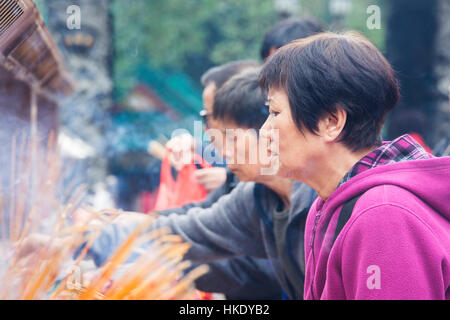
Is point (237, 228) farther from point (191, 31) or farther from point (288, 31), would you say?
point (191, 31)

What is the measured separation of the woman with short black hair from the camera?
0.84 meters

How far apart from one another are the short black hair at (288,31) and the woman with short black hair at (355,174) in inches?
42.4

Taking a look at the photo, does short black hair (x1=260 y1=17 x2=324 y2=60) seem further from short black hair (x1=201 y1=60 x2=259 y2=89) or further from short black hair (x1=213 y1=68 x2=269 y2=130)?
short black hair (x1=213 y1=68 x2=269 y2=130)

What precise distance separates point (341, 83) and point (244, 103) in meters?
0.71

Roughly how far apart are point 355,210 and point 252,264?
1.18m

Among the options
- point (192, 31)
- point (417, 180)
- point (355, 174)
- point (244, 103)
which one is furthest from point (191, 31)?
point (417, 180)

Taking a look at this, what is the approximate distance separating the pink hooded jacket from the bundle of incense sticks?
0.44 meters

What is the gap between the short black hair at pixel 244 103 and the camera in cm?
166

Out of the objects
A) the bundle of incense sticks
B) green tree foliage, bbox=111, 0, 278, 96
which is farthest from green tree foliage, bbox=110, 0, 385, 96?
the bundle of incense sticks

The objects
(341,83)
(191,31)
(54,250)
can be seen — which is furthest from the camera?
(191,31)

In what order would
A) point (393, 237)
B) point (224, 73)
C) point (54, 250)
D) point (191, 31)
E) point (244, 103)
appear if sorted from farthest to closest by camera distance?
point (191, 31) → point (224, 73) → point (244, 103) → point (54, 250) → point (393, 237)

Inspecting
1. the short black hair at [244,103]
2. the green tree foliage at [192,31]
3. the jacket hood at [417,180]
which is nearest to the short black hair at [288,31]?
the short black hair at [244,103]

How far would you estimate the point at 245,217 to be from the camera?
1688mm

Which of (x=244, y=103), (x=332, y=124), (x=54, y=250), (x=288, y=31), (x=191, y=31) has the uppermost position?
(x=191, y=31)
